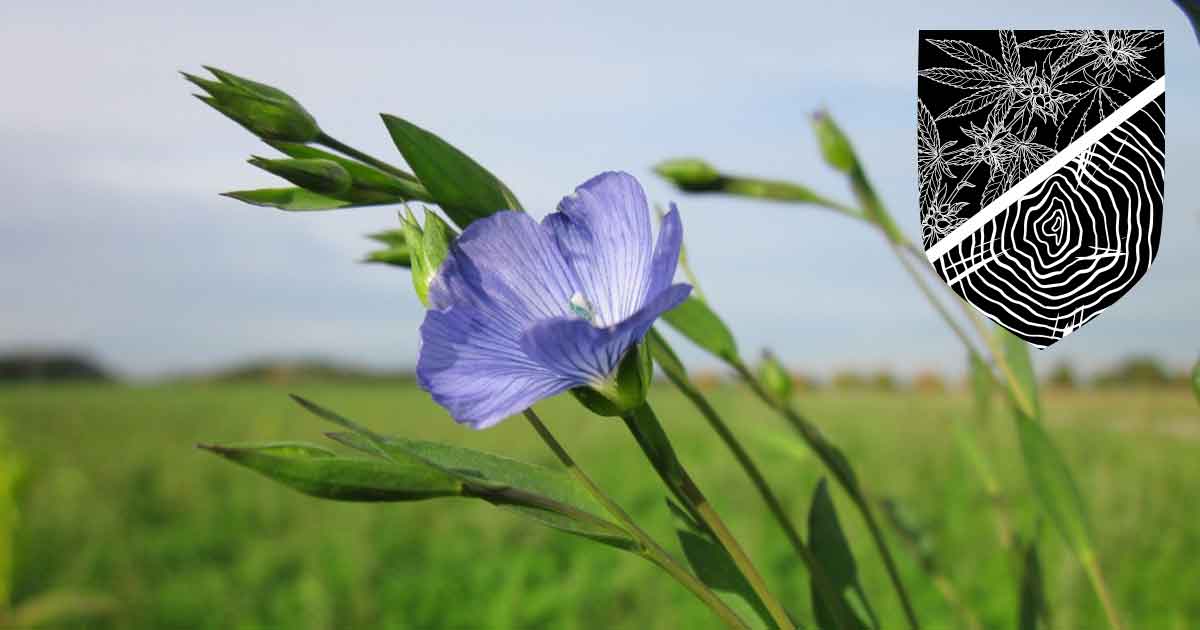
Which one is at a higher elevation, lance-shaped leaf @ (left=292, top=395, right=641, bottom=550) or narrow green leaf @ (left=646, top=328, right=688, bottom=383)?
narrow green leaf @ (left=646, top=328, right=688, bottom=383)

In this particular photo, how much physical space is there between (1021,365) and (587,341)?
276 millimetres

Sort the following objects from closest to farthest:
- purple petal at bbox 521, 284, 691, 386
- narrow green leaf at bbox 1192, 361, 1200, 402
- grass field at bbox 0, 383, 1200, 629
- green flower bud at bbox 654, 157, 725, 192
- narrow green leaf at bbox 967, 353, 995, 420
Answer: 1. purple petal at bbox 521, 284, 691, 386
2. narrow green leaf at bbox 1192, 361, 1200, 402
3. green flower bud at bbox 654, 157, 725, 192
4. narrow green leaf at bbox 967, 353, 995, 420
5. grass field at bbox 0, 383, 1200, 629

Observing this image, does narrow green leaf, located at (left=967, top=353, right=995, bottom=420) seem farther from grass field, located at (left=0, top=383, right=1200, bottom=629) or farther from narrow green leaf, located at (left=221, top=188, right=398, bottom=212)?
narrow green leaf, located at (left=221, top=188, right=398, bottom=212)

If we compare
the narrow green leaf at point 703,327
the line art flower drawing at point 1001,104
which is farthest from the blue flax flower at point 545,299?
the line art flower drawing at point 1001,104

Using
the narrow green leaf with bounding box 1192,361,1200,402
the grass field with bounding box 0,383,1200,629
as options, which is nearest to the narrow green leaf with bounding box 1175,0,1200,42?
the narrow green leaf with bounding box 1192,361,1200,402

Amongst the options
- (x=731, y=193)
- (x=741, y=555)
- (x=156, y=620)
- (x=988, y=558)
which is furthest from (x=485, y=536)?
(x=741, y=555)

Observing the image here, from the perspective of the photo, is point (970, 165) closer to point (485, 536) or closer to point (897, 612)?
point (897, 612)

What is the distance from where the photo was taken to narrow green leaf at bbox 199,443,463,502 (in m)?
0.21

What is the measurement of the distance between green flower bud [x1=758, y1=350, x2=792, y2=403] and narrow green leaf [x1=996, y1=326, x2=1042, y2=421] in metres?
0.10

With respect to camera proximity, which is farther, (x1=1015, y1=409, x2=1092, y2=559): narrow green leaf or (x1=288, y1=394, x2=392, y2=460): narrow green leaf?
(x1=1015, y1=409, x2=1092, y2=559): narrow green leaf

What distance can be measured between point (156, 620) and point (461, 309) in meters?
1.26

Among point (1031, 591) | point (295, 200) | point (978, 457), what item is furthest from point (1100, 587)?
point (295, 200)

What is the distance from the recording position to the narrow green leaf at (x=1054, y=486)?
1.19 feet

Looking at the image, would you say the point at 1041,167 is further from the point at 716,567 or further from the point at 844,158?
the point at 716,567
